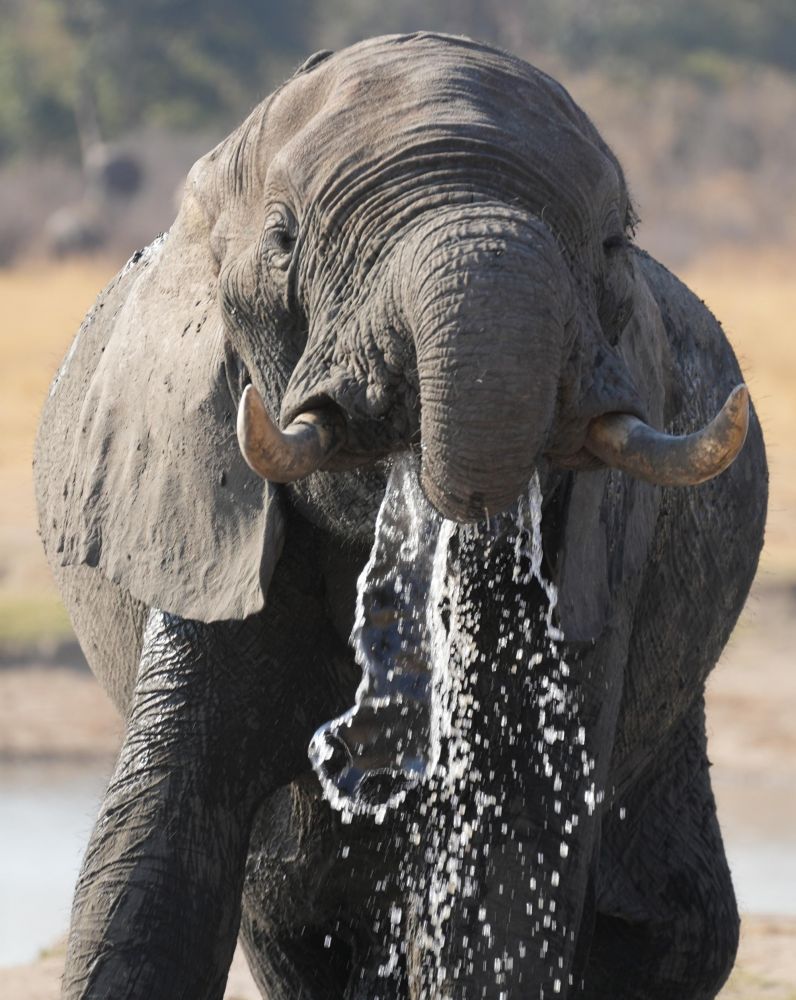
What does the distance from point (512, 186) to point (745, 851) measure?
4898 mm

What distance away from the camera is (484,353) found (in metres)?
2.58

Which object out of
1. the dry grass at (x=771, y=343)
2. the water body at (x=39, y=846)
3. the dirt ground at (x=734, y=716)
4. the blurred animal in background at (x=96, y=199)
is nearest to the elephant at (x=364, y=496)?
the water body at (x=39, y=846)

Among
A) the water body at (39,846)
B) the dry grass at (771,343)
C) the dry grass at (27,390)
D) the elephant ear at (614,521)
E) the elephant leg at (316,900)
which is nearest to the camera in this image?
the elephant ear at (614,521)

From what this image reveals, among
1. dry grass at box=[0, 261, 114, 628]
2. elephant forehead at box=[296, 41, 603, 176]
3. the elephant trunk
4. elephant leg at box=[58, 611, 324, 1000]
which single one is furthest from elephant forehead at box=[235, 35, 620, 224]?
dry grass at box=[0, 261, 114, 628]

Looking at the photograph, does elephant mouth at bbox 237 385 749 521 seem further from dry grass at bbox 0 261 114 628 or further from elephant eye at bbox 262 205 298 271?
dry grass at bbox 0 261 114 628

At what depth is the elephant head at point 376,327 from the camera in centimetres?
263

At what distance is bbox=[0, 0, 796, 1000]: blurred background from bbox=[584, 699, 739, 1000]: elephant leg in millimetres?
1132

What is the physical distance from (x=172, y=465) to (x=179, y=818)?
45 centimetres

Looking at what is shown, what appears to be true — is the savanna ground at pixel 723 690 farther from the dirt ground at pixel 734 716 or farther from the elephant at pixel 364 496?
the elephant at pixel 364 496

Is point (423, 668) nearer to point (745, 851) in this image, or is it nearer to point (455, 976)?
point (455, 976)

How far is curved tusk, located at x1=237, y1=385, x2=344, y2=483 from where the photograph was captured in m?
2.65

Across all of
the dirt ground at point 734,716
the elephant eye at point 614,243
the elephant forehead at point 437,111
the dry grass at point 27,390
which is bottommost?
the elephant eye at point 614,243

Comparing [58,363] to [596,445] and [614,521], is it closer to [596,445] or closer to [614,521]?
[614,521]

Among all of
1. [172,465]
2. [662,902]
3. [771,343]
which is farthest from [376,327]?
[771,343]
